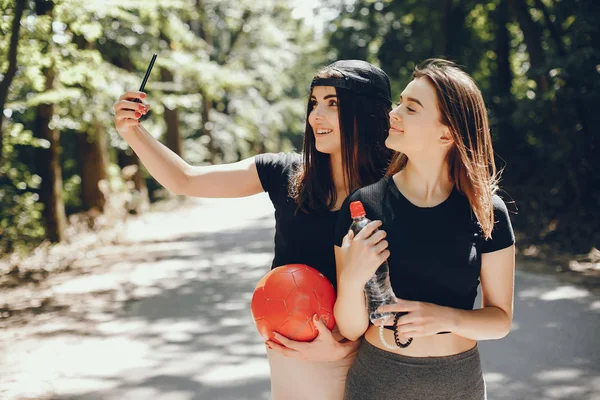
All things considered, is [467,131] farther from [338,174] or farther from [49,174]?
[49,174]

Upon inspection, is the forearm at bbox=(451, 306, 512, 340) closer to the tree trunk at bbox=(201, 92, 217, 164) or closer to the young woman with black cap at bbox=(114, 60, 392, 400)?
the young woman with black cap at bbox=(114, 60, 392, 400)

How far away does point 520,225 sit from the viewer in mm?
10875

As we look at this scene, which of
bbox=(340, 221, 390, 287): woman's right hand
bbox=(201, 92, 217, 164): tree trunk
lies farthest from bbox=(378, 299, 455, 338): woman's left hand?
bbox=(201, 92, 217, 164): tree trunk

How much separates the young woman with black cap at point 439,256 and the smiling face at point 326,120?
16.7 inches

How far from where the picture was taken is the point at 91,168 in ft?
46.6

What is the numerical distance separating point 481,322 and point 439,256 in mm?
266

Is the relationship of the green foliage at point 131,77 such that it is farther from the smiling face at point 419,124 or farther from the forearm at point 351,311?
the forearm at point 351,311

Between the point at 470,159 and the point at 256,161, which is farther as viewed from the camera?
the point at 256,161

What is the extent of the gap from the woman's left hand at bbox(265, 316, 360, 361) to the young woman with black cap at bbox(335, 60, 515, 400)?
121 millimetres

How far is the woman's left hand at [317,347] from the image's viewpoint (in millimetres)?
2340

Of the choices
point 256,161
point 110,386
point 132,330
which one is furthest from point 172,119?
point 256,161

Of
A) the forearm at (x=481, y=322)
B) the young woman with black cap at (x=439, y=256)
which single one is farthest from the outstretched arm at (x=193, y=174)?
the forearm at (x=481, y=322)

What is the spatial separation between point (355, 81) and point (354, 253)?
2.85ft

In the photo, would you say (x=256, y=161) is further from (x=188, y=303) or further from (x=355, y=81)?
(x=188, y=303)
